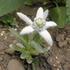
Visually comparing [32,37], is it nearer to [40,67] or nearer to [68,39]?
[40,67]

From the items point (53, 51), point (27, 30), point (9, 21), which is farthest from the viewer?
point (9, 21)

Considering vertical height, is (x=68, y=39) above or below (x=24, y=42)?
below

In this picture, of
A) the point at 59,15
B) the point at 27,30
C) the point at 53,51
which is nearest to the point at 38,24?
the point at 27,30

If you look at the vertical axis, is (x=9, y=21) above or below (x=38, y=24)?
below

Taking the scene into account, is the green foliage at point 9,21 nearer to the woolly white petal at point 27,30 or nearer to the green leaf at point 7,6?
the green leaf at point 7,6

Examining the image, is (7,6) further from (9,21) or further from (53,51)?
(53,51)

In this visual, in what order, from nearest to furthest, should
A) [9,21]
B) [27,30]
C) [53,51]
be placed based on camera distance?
[27,30] < [53,51] < [9,21]

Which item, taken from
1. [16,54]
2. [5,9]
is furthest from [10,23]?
[16,54]

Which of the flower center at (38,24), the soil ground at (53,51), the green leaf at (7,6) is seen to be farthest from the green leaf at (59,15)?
the flower center at (38,24)
